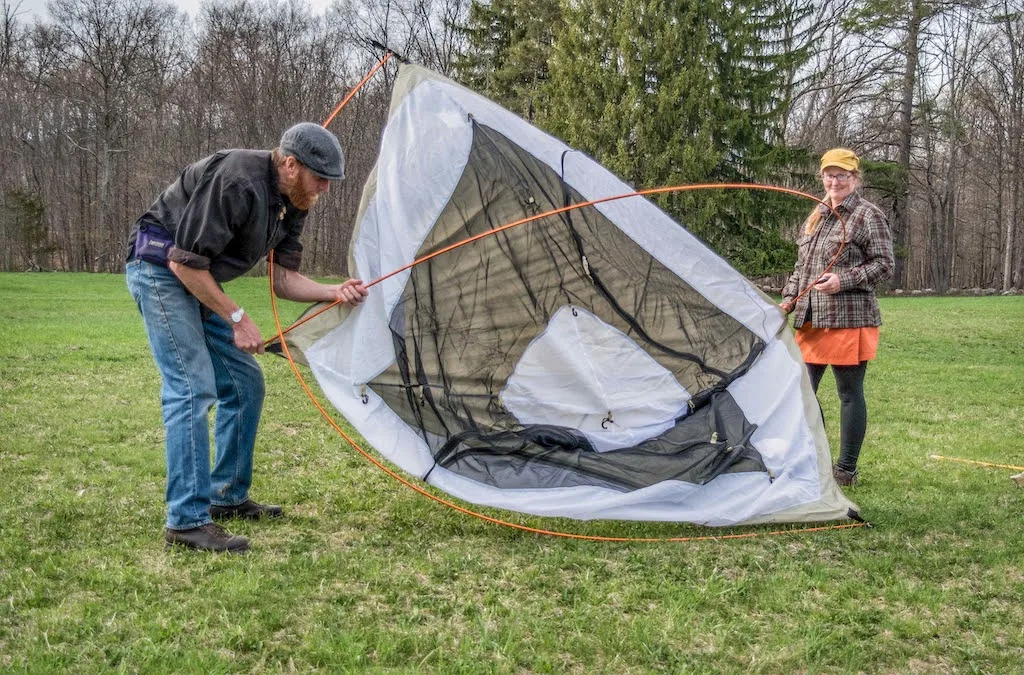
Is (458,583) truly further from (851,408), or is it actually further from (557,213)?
(851,408)

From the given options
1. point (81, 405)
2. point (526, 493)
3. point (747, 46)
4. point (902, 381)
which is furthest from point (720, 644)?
point (747, 46)

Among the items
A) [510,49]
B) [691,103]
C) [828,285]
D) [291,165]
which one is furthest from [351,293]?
[510,49]

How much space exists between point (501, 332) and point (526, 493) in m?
0.94

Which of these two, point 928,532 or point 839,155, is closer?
point 928,532

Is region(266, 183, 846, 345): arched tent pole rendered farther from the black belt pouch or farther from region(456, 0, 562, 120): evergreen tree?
region(456, 0, 562, 120): evergreen tree

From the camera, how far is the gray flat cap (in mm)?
3225

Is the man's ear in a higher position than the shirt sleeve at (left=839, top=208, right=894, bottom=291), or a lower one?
higher

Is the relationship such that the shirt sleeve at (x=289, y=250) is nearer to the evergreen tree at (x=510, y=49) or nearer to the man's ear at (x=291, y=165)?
the man's ear at (x=291, y=165)

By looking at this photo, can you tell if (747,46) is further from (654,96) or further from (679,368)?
(679,368)

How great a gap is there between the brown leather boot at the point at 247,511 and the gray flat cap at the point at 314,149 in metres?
1.48

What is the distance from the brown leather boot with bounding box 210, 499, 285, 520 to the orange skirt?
265cm

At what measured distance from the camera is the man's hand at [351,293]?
3.62 metres

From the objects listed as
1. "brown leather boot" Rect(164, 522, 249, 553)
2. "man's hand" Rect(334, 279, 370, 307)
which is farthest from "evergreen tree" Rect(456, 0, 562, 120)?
"brown leather boot" Rect(164, 522, 249, 553)

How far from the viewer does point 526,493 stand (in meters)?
3.56
